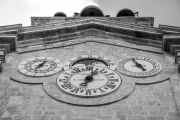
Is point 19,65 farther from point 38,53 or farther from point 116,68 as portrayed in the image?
point 116,68

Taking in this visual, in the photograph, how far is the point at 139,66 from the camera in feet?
46.3

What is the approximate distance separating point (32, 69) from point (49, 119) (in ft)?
11.0

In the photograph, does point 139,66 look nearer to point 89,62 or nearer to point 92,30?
point 89,62

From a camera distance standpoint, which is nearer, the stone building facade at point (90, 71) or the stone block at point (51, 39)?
the stone building facade at point (90, 71)

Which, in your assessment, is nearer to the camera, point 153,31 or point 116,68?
point 116,68

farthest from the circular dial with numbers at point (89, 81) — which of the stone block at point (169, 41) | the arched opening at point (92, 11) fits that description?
the arched opening at point (92, 11)

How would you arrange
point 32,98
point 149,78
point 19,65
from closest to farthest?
point 32,98
point 149,78
point 19,65

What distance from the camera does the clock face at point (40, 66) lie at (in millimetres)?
13797

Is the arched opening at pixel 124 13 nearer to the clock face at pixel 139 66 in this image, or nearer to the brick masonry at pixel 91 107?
the clock face at pixel 139 66

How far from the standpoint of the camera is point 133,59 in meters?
A: 14.6

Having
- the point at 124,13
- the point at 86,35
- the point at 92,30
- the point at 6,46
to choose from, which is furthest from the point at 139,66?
the point at 124,13

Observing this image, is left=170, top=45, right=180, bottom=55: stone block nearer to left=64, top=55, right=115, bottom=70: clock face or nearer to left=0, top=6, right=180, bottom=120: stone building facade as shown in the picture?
left=0, top=6, right=180, bottom=120: stone building facade

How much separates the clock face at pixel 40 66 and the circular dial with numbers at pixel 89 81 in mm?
579

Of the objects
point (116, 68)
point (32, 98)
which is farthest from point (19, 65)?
point (116, 68)
